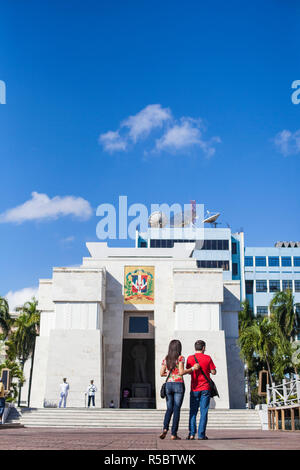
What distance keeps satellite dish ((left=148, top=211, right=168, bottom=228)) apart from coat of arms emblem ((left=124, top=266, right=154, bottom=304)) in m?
35.4

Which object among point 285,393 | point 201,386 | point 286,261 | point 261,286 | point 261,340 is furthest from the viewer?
point 286,261

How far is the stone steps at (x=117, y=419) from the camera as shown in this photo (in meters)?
23.5

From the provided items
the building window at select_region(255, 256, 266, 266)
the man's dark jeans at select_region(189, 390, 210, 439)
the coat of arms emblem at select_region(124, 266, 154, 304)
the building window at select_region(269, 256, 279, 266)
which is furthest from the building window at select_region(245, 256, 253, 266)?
the man's dark jeans at select_region(189, 390, 210, 439)

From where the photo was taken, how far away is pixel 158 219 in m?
72.6

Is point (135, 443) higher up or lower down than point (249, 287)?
lower down

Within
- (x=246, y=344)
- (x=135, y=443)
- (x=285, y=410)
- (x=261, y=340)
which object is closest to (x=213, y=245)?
(x=246, y=344)

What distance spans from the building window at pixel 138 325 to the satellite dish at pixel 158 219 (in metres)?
36.4

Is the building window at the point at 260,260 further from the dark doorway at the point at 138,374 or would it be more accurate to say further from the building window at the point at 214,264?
the dark doorway at the point at 138,374

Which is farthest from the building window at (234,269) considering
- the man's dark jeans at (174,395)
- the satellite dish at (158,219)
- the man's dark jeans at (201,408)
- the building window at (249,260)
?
the man's dark jeans at (174,395)

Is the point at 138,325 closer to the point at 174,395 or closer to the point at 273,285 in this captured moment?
the point at 174,395

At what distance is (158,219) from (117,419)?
49593 mm

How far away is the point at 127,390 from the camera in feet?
121

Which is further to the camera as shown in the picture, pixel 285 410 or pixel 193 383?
pixel 285 410
